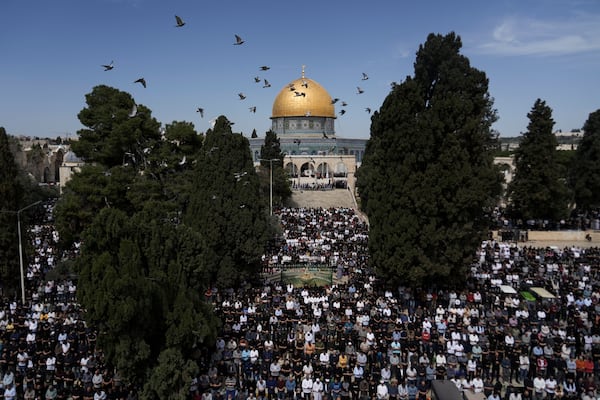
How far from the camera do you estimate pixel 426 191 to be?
17.2 meters

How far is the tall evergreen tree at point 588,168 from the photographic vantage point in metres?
32.2

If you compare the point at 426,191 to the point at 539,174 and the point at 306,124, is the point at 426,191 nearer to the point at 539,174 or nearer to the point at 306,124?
the point at 539,174

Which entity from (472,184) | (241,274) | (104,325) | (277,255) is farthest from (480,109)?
(104,325)

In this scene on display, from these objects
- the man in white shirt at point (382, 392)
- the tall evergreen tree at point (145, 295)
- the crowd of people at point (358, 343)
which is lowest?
the man in white shirt at point (382, 392)

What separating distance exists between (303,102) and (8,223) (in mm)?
46342

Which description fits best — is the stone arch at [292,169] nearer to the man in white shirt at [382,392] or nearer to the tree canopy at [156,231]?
the tree canopy at [156,231]

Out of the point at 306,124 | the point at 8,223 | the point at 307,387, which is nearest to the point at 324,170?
the point at 306,124

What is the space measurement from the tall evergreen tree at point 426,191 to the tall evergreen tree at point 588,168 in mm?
17987

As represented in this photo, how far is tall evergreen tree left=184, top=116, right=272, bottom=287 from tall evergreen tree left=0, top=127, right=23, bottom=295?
20.2ft

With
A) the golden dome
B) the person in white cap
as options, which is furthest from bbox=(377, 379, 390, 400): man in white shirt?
the golden dome

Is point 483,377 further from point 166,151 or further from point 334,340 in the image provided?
point 166,151

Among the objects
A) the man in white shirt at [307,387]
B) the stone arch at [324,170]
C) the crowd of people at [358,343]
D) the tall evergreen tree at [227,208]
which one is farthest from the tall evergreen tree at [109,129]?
the stone arch at [324,170]

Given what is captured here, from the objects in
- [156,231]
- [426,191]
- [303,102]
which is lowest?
[156,231]

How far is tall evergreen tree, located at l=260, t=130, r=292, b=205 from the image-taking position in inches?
1482
